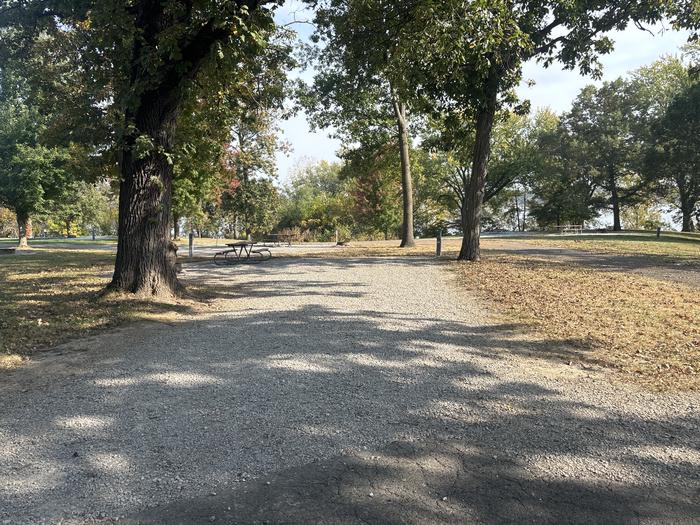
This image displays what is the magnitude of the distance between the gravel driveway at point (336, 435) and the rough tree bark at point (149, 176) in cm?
240

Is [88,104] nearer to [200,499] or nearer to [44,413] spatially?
[44,413]

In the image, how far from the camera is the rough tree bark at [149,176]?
8.12 metres

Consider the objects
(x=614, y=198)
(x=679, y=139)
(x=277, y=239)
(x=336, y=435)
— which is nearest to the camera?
(x=336, y=435)

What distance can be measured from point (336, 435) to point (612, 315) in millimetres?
5672

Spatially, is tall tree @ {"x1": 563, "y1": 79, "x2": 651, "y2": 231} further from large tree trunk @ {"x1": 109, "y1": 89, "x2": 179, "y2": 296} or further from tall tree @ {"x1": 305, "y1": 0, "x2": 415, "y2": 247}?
large tree trunk @ {"x1": 109, "y1": 89, "x2": 179, "y2": 296}

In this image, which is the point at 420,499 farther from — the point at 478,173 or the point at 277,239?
the point at 277,239

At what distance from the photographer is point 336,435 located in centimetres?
343

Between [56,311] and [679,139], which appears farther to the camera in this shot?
[679,139]

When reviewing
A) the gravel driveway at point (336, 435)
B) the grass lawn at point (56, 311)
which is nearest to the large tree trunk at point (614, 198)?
the gravel driveway at point (336, 435)

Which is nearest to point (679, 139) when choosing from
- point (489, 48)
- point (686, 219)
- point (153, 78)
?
point (686, 219)

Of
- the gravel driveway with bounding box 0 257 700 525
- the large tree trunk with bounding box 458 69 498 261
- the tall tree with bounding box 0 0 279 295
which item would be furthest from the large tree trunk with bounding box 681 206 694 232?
the tall tree with bounding box 0 0 279 295

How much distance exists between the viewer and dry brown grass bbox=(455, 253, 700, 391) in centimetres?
508

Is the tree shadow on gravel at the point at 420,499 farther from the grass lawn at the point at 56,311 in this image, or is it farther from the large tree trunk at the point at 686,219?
the large tree trunk at the point at 686,219

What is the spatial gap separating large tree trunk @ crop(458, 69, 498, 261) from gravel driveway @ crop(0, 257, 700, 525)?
941 centimetres
